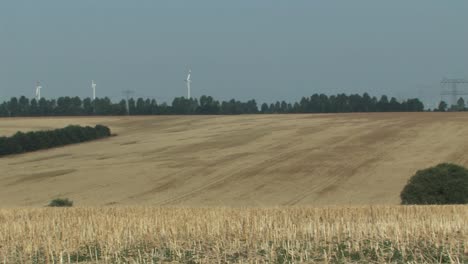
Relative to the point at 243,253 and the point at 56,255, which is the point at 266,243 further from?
the point at 56,255

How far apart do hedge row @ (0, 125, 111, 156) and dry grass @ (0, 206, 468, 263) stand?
5729 cm

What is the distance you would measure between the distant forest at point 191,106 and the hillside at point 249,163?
50.8 meters

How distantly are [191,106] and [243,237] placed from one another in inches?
5090

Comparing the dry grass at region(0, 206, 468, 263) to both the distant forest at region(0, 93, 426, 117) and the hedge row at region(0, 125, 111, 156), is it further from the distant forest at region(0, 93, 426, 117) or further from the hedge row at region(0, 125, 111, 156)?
the distant forest at region(0, 93, 426, 117)

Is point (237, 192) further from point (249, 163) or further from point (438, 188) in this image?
point (438, 188)

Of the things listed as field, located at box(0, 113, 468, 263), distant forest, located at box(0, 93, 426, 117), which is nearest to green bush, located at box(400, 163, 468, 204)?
field, located at box(0, 113, 468, 263)

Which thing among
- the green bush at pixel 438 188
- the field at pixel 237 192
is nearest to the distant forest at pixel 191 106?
the field at pixel 237 192

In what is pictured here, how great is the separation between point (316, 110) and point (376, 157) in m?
89.8

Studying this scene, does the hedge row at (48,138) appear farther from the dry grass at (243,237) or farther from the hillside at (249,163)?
the dry grass at (243,237)

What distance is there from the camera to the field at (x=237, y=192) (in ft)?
53.4

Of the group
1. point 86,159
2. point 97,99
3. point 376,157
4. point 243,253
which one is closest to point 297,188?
point 376,157

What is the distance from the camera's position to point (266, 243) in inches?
651

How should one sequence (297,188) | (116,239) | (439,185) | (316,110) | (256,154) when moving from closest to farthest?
(116,239)
(439,185)
(297,188)
(256,154)
(316,110)

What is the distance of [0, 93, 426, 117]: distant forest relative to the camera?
5610 inches
